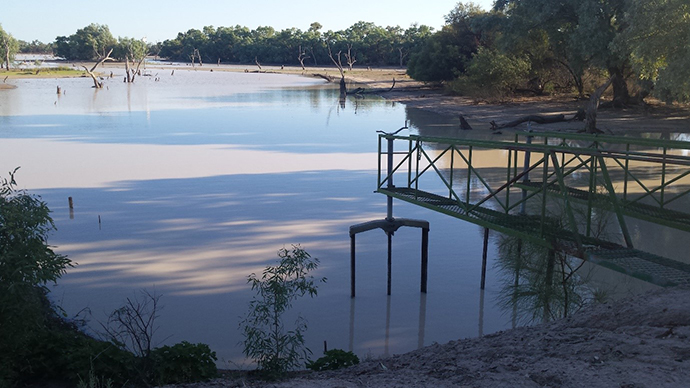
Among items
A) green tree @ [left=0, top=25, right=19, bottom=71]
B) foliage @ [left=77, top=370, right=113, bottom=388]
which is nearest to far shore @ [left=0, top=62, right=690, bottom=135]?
foliage @ [left=77, top=370, right=113, bottom=388]

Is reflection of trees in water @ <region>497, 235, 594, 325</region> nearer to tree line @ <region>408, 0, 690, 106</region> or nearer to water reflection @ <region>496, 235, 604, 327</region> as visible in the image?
water reflection @ <region>496, 235, 604, 327</region>

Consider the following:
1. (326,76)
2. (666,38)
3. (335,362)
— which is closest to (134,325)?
(335,362)

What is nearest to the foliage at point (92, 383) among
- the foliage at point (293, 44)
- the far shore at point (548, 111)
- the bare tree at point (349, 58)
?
the far shore at point (548, 111)

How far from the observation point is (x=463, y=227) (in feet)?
47.3

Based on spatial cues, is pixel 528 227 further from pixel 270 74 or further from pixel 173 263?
pixel 270 74

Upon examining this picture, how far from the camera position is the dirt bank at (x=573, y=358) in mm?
4625

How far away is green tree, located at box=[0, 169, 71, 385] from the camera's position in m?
6.32

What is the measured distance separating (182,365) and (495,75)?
1519 inches

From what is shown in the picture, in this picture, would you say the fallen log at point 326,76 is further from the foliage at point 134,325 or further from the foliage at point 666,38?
the foliage at point 134,325

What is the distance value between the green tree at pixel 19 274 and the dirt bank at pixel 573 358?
193cm

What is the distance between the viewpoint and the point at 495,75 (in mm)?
42812

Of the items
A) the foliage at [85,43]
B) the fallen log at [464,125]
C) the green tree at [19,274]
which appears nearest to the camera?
the green tree at [19,274]

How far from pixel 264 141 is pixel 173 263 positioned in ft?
58.8

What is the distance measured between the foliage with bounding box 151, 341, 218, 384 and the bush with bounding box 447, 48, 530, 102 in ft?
122
